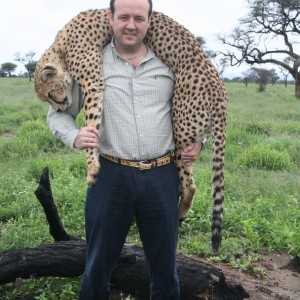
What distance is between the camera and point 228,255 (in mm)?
4152

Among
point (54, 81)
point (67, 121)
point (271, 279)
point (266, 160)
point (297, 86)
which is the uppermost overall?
point (297, 86)

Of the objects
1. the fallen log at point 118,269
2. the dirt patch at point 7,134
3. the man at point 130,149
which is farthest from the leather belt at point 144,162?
the dirt patch at point 7,134

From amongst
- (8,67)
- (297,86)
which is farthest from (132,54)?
(8,67)

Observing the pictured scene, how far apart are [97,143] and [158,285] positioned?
2.84ft

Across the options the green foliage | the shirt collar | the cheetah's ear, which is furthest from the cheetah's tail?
the green foliage

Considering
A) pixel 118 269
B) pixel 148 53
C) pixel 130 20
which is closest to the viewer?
pixel 130 20

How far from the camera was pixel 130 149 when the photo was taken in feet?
7.95

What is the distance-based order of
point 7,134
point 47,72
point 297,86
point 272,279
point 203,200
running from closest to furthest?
point 47,72 → point 272,279 → point 203,200 → point 7,134 → point 297,86

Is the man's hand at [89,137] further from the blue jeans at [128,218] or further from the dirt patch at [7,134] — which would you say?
the dirt patch at [7,134]

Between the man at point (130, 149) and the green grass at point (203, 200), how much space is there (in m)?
0.99

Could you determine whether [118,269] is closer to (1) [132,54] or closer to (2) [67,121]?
(2) [67,121]

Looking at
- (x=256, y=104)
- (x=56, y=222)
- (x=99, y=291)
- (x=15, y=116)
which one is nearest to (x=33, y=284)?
(x=56, y=222)

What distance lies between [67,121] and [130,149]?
15.8 inches

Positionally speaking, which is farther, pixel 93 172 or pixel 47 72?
pixel 47 72
